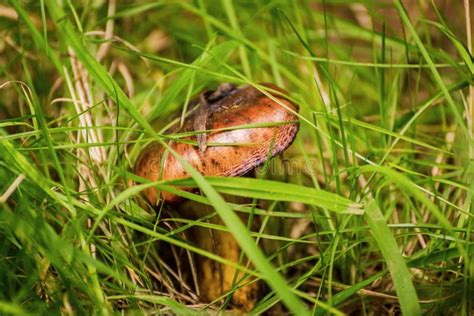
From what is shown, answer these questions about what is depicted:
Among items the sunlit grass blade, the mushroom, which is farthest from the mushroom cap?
the sunlit grass blade

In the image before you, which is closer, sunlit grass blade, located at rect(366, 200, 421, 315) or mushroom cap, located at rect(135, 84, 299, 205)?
sunlit grass blade, located at rect(366, 200, 421, 315)

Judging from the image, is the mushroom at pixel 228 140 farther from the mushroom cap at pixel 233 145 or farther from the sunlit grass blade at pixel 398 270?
the sunlit grass blade at pixel 398 270

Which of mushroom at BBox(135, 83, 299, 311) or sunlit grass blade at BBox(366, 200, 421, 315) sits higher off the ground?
mushroom at BBox(135, 83, 299, 311)

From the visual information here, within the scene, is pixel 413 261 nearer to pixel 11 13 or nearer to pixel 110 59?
pixel 110 59

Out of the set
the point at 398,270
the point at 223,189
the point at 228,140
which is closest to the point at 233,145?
the point at 228,140

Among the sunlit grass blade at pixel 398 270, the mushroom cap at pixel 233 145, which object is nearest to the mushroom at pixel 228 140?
the mushroom cap at pixel 233 145

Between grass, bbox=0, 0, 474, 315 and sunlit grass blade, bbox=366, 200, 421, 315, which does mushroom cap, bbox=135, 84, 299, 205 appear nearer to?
grass, bbox=0, 0, 474, 315
